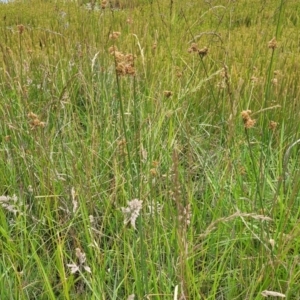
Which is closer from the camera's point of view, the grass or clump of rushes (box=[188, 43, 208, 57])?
the grass

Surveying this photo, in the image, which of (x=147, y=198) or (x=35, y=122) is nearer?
(x=35, y=122)

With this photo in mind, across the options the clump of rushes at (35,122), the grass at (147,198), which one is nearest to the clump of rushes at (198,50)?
the grass at (147,198)

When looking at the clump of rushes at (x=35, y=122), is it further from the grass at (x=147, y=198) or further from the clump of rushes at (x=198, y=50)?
the clump of rushes at (x=198, y=50)

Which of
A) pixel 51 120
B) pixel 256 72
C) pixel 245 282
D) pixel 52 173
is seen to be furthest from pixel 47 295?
pixel 256 72

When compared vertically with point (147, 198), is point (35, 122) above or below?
above

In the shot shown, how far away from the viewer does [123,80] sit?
2432 millimetres

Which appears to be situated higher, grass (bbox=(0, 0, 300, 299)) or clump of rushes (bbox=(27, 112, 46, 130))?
clump of rushes (bbox=(27, 112, 46, 130))

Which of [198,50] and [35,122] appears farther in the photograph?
[198,50]

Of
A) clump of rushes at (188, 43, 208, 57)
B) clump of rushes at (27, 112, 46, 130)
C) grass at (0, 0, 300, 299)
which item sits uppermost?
clump of rushes at (188, 43, 208, 57)

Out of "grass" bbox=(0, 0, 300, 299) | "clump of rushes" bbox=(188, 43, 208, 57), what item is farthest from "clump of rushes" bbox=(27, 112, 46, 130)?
"clump of rushes" bbox=(188, 43, 208, 57)

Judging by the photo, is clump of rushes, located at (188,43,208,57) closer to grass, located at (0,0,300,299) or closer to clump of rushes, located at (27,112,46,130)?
grass, located at (0,0,300,299)

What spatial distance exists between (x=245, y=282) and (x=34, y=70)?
6.24 feet

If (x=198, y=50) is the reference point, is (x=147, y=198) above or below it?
below

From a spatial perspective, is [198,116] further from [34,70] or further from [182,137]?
[34,70]
